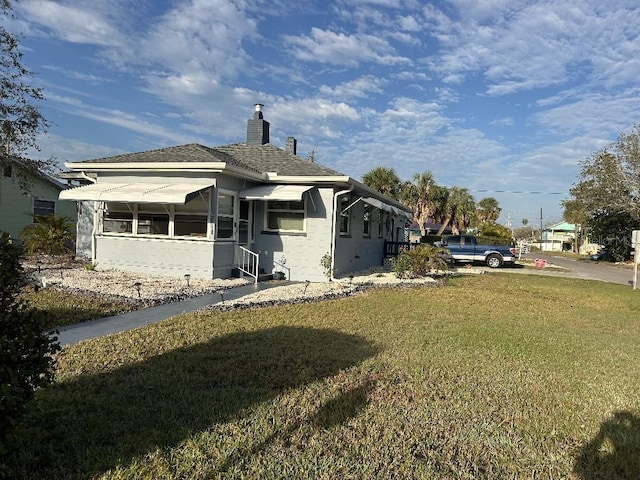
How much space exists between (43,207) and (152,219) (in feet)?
41.5

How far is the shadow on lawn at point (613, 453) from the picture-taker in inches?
127

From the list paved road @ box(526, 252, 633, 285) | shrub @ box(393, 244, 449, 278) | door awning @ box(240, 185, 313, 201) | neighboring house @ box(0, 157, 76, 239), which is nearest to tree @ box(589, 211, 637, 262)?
paved road @ box(526, 252, 633, 285)

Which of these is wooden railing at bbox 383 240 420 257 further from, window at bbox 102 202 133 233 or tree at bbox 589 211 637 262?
tree at bbox 589 211 637 262

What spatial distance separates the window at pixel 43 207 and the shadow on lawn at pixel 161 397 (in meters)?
19.6

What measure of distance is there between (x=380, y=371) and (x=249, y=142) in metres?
14.0

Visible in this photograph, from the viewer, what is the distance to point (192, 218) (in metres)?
12.5

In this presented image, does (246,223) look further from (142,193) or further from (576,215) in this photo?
(576,215)

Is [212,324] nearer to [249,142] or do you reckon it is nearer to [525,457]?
[525,457]

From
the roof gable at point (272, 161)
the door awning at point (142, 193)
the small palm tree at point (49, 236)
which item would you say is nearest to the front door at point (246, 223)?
the roof gable at point (272, 161)

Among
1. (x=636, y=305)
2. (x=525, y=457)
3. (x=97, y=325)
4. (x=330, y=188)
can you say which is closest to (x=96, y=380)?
(x=97, y=325)

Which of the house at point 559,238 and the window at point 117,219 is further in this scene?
the house at point 559,238

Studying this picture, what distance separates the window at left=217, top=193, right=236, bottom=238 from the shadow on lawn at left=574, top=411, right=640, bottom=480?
10.0 metres

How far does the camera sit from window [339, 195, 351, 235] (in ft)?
47.8

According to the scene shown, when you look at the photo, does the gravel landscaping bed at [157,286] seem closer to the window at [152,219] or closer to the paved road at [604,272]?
the window at [152,219]
